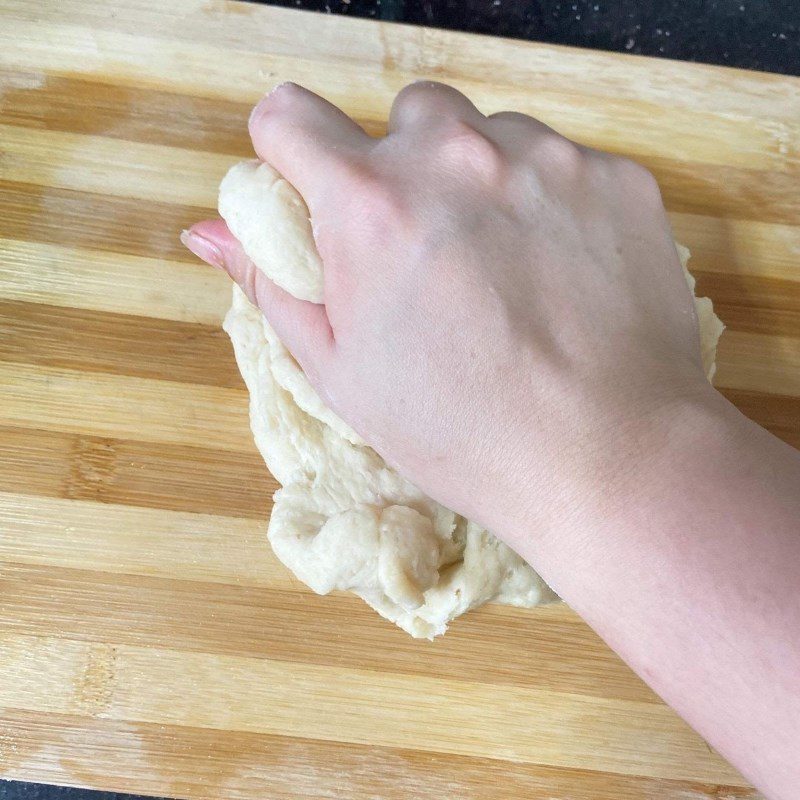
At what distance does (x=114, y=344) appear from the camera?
50.0 inches

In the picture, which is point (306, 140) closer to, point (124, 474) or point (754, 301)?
point (124, 474)

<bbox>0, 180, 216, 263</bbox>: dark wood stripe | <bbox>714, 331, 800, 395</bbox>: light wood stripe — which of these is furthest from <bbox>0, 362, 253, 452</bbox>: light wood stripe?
<bbox>714, 331, 800, 395</bbox>: light wood stripe

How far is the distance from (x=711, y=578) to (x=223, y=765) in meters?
0.85

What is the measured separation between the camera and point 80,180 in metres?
1.31

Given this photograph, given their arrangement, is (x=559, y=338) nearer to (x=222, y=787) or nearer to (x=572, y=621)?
(x=572, y=621)

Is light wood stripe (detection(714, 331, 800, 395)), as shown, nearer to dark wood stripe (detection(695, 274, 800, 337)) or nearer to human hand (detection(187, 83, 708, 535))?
dark wood stripe (detection(695, 274, 800, 337))

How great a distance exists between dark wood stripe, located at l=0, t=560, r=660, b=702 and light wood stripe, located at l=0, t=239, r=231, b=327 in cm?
44

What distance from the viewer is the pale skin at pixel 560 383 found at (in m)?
0.73

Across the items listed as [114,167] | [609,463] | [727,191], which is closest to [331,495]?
[609,463]

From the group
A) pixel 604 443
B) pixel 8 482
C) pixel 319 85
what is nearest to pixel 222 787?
pixel 8 482

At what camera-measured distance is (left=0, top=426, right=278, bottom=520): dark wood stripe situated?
124cm

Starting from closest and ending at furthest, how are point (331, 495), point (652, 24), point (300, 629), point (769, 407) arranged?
1. point (331, 495)
2. point (300, 629)
3. point (769, 407)
4. point (652, 24)

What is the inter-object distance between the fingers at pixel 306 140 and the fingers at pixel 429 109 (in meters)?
0.06

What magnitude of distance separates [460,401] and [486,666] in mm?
592
